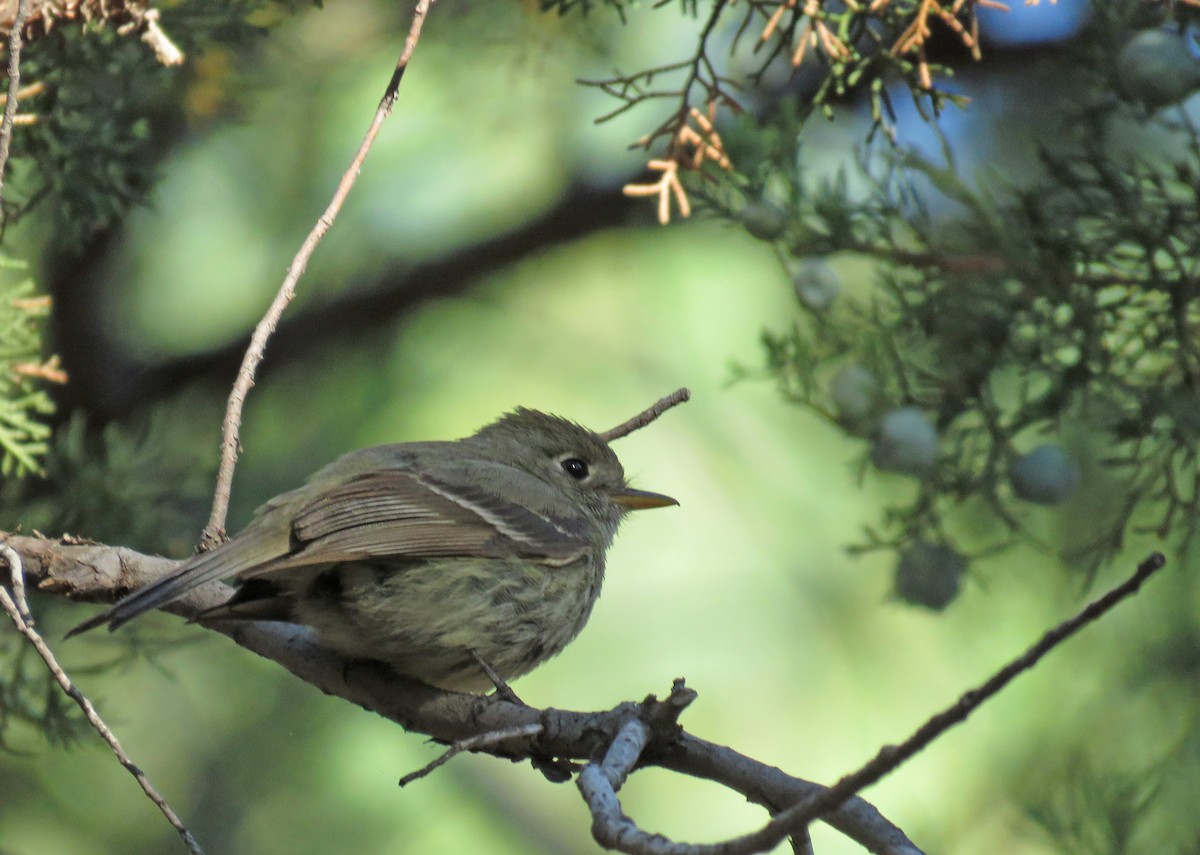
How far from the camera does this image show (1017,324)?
2785 mm

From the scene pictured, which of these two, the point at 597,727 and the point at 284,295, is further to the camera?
the point at 284,295

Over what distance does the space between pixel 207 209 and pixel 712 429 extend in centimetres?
200

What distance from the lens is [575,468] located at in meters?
3.67

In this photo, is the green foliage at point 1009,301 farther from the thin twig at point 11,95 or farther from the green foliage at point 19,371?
the green foliage at point 19,371

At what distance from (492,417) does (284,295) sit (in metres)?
2.14

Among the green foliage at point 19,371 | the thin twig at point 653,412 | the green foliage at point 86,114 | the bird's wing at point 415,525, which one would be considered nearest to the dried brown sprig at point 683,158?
the thin twig at point 653,412

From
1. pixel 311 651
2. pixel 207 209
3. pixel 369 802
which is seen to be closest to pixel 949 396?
pixel 311 651

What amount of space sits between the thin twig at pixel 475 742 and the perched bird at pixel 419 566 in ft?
2.10

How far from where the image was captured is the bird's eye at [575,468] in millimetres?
3658

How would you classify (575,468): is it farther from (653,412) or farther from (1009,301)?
(1009,301)

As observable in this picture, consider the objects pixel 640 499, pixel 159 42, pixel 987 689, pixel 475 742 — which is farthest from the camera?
pixel 640 499

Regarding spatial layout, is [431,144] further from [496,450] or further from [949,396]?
[949,396]

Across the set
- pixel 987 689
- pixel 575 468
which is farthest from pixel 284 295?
pixel 987 689

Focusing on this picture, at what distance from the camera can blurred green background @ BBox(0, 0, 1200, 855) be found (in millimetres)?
3795
